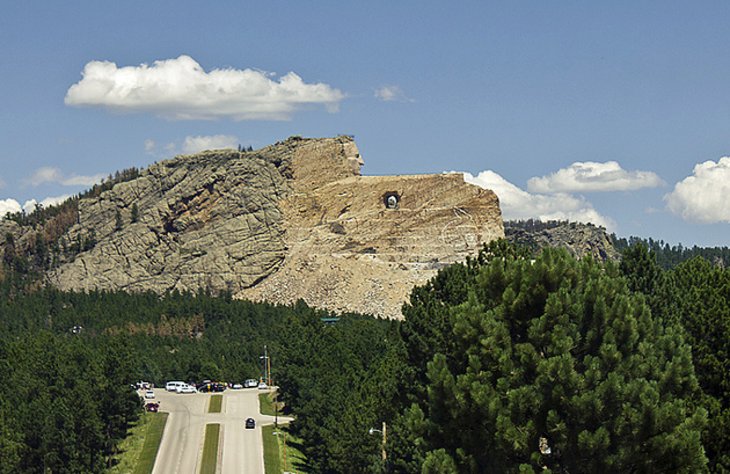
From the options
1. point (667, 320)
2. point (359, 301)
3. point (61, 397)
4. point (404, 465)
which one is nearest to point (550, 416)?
point (667, 320)

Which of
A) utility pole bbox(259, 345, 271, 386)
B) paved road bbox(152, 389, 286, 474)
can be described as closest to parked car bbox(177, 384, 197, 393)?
paved road bbox(152, 389, 286, 474)

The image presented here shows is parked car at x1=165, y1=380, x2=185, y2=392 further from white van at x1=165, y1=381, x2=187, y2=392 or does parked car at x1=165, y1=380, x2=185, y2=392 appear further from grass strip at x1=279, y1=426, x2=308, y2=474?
grass strip at x1=279, y1=426, x2=308, y2=474

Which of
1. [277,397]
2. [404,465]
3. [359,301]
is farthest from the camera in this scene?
[359,301]

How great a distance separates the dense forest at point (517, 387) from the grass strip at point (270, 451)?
114 inches

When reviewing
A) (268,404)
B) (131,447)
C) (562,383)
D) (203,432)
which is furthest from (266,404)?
(562,383)

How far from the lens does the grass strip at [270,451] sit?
87.9 metres

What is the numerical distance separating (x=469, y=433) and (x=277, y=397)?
85.7 m

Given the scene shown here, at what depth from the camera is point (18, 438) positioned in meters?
74.7

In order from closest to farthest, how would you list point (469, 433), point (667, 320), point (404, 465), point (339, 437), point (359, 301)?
point (469, 433) < point (667, 320) < point (404, 465) < point (339, 437) < point (359, 301)

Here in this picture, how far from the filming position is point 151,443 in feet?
322

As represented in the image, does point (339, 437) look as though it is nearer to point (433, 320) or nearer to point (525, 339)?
point (433, 320)

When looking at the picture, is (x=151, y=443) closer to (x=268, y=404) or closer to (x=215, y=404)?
(x=215, y=404)

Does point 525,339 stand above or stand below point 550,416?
above

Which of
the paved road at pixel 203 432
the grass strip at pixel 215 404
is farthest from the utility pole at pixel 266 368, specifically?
the grass strip at pixel 215 404
